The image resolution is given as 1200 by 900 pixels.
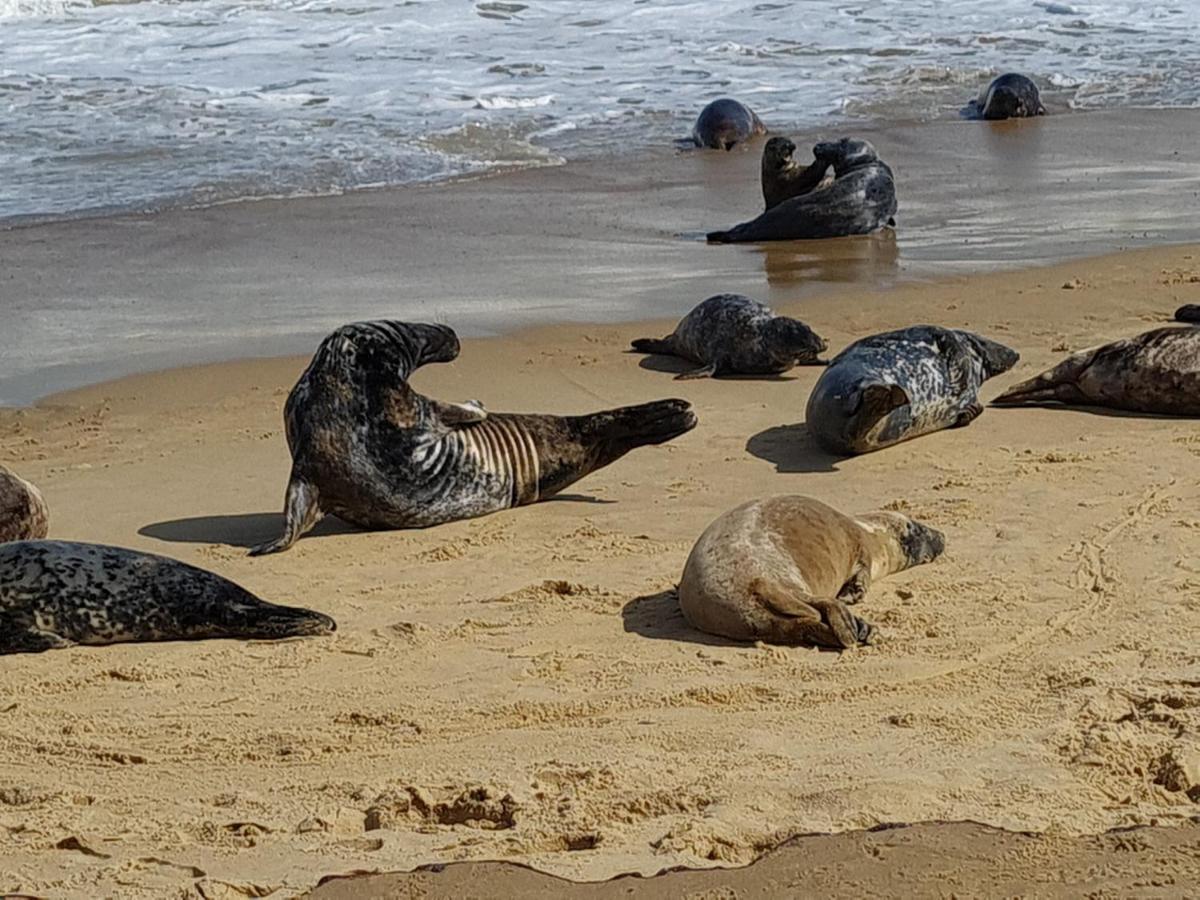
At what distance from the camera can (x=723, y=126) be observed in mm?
14086

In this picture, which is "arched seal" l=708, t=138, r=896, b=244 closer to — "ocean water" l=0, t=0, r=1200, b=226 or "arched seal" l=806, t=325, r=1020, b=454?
"ocean water" l=0, t=0, r=1200, b=226

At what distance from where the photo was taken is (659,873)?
3365 mm

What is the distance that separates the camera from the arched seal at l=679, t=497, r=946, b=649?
15.4ft

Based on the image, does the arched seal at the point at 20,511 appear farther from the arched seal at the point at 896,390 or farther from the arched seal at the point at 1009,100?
the arched seal at the point at 1009,100

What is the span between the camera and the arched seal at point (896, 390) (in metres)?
6.61

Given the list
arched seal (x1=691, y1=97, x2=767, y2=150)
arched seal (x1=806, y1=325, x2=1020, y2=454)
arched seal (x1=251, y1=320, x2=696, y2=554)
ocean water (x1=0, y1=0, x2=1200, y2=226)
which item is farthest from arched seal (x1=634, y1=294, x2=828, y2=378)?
arched seal (x1=691, y1=97, x2=767, y2=150)

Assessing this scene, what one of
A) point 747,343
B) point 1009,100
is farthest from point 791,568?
point 1009,100

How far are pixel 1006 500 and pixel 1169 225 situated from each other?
5.21 meters

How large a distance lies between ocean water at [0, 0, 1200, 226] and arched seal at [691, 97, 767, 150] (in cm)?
46

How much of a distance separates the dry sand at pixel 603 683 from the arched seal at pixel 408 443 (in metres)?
0.11

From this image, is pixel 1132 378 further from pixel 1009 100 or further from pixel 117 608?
pixel 1009 100

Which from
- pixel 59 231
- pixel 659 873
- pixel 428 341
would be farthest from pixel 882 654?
pixel 59 231

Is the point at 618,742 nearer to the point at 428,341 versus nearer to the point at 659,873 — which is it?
the point at 659,873

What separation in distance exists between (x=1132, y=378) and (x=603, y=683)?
341cm
